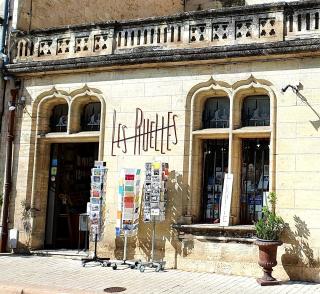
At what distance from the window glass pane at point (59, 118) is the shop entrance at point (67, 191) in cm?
50

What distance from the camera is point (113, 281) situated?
31.1 ft

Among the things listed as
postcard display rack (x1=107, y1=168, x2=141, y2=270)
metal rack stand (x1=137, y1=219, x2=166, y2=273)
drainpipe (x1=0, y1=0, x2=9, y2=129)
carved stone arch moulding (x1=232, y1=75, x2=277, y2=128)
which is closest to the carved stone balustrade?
drainpipe (x1=0, y1=0, x2=9, y2=129)

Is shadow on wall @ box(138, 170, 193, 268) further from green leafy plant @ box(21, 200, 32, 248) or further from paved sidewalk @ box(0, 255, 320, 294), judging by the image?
green leafy plant @ box(21, 200, 32, 248)

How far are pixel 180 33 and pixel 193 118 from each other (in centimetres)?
196

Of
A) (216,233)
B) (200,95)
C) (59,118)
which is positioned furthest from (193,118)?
(59,118)

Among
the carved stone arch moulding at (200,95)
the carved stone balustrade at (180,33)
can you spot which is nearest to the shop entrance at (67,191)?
the carved stone balustrade at (180,33)

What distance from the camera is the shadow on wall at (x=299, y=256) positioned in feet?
32.1

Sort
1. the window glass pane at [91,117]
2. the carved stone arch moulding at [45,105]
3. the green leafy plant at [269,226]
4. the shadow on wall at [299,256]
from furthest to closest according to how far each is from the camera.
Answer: the carved stone arch moulding at [45,105]
the window glass pane at [91,117]
the shadow on wall at [299,256]
the green leafy plant at [269,226]

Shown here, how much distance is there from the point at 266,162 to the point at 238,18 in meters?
3.13

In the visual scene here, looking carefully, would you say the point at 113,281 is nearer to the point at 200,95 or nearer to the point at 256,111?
the point at 200,95

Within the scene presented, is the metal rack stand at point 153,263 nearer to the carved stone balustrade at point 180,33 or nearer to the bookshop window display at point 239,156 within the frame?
the bookshop window display at point 239,156

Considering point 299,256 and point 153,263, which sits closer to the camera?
point 299,256

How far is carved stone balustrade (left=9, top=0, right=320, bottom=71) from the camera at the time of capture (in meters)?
10.5

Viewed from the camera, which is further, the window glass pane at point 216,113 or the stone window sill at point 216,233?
the window glass pane at point 216,113
